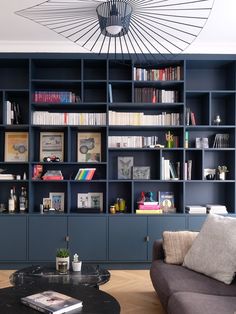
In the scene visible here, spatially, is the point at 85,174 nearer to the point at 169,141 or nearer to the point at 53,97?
the point at 53,97

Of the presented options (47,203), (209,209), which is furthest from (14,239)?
(209,209)

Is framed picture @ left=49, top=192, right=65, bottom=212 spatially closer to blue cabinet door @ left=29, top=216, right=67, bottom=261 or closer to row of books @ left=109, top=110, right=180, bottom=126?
blue cabinet door @ left=29, top=216, right=67, bottom=261

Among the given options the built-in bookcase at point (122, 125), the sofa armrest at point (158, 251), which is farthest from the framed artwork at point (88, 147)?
the sofa armrest at point (158, 251)

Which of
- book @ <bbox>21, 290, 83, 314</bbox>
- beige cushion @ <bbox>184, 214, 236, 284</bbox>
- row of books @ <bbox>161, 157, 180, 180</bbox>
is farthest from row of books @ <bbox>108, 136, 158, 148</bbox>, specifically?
book @ <bbox>21, 290, 83, 314</bbox>

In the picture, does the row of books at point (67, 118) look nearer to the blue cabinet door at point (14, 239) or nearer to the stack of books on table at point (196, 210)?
Answer: the blue cabinet door at point (14, 239)

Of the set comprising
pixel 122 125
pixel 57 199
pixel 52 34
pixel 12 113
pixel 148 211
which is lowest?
pixel 148 211

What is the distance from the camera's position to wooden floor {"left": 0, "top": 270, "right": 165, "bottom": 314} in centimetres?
276

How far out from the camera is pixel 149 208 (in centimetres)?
398

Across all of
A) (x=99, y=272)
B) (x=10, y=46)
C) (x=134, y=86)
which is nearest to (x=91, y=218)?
(x=99, y=272)

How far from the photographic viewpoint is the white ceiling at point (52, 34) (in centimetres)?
310

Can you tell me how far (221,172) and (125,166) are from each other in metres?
1.26

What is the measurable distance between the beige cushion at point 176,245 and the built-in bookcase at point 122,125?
105 centimetres

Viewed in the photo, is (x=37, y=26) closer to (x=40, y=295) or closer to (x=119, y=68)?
(x=119, y=68)

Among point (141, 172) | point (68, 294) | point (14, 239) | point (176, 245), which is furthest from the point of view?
point (141, 172)
